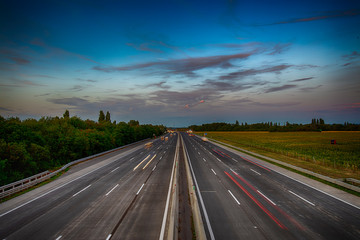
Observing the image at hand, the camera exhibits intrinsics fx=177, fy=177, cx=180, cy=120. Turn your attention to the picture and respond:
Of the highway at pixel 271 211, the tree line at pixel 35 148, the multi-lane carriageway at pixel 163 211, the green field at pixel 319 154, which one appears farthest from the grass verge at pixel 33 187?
the green field at pixel 319 154

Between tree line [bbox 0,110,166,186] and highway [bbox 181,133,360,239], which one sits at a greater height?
tree line [bbox 0,110,166,186]

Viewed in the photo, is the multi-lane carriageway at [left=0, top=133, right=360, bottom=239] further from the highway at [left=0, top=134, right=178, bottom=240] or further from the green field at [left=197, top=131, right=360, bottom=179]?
the green field at [left=197, top=131, right=360, bottom=179]

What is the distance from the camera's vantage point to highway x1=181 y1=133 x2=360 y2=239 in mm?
9883

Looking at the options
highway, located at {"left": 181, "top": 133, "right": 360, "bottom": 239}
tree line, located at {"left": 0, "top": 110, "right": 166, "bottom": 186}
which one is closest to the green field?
highway, located at {"left": 181, "top": 133, "right": 360, "bottom": 239}

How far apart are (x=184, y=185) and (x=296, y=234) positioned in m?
10.4

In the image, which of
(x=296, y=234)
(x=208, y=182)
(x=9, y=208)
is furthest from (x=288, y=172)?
(x=9, y=208)

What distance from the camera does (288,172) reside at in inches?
920

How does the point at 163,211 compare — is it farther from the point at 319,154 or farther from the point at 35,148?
the point at 319,154

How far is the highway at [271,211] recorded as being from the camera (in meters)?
9.88

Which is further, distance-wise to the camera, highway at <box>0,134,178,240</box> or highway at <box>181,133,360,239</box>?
highway at <box>0,134,178,240</box>

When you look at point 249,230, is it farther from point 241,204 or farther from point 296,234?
point 241,204

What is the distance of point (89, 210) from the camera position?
42.2 ft

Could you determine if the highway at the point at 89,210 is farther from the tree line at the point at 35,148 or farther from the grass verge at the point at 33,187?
the tree line at the point at 35,148

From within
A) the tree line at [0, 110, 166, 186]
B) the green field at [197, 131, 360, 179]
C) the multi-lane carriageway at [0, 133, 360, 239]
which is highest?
the tree line at [0, 110, 166, 186]
